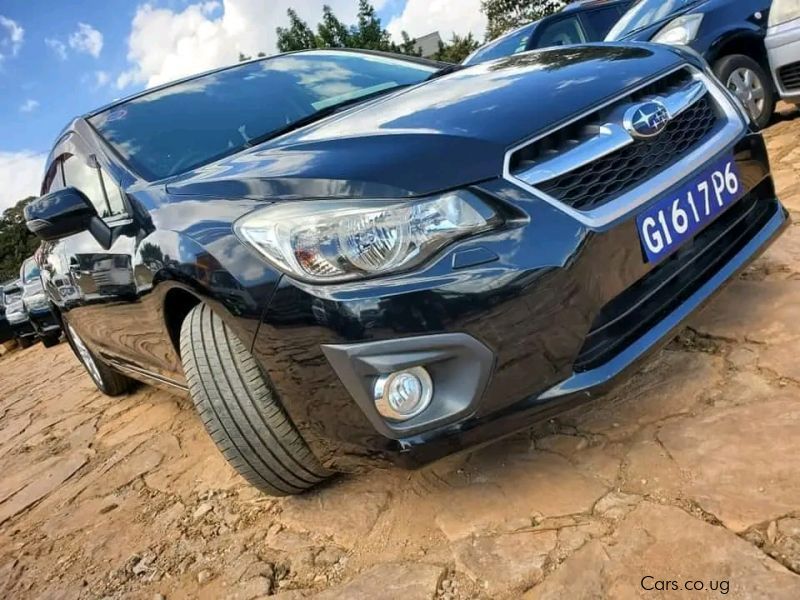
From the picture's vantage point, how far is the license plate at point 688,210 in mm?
1529

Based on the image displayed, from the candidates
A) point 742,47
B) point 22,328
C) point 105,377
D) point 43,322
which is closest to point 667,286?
point 105,377

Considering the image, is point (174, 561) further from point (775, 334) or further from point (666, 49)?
point (666, 49)

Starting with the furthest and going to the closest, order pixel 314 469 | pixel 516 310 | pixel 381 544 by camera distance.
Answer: pixel 314 469, pixel 381 544, pixel 516 310

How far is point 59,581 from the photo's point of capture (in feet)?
6.66

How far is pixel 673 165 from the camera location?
1.61 metres

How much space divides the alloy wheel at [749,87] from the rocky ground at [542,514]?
2142mm

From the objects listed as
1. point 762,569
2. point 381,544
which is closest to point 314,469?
point 381,544

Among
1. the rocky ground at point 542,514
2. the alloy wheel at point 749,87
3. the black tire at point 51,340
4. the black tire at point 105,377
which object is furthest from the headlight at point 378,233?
the black tire at point 51,340

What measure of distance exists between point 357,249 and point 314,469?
27.5 inches

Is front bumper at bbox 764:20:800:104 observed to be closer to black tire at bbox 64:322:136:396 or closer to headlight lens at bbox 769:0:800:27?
headlight lens at bbox 769:0:800:27

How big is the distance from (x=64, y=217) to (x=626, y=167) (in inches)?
68.3

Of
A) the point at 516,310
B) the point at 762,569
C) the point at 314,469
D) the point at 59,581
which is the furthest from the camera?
the point at 59,581

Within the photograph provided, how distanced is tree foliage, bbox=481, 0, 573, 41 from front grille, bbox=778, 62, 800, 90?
28.4 m

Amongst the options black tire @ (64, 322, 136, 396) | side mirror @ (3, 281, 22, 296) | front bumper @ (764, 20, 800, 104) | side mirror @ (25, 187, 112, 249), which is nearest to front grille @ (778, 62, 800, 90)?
front bumper @ (764, 20, 800, 104)
